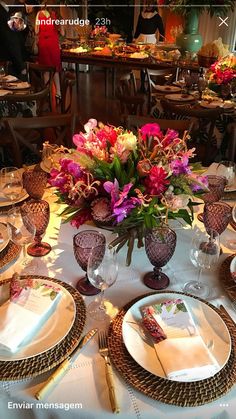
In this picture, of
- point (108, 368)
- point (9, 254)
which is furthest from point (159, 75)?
point (108, 368)

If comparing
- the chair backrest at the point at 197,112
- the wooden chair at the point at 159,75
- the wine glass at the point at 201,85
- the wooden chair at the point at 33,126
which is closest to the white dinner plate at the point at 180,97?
the wine glass at the point at 201,85

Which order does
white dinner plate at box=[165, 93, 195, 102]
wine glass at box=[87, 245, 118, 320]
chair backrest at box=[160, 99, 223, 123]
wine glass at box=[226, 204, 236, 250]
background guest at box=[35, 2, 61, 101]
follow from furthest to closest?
background guest at box=[35, 2, 61, 101] → white dinner plate at box=[165, 93, 195, 102] → chair backrest at box=[160, 99, 223, 123] → wine glass at box=[226, 204, 236, 250] → wine glass at box=[87, 245, 118, 320]

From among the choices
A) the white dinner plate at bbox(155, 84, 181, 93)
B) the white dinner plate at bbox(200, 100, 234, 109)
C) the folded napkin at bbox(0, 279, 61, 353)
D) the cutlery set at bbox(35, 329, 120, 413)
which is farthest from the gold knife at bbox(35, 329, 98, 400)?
the white dinner plate at bbox(155, 84, 181, 93)

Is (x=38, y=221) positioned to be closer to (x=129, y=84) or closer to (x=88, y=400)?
(x=88, y=400)

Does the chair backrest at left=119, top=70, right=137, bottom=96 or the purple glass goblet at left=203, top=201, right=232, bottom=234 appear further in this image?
the chair backrest at left=119, top=70, right=137, bottom=96

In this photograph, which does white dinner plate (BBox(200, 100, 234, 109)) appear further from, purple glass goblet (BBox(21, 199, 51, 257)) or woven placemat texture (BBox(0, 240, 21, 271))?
woven placemat texture (BBox(0, 240, 21, 271))

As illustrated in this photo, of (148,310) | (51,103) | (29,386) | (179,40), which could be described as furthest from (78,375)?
(179,40)

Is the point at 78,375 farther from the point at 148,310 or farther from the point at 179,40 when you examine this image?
the point at 179,40

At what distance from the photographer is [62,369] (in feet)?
2.58

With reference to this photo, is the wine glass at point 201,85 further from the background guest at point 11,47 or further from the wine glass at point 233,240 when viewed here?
the background guest at point 11,47

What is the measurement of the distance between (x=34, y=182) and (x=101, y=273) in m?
0.55

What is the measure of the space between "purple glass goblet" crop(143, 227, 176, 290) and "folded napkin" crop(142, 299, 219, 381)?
0.11 m

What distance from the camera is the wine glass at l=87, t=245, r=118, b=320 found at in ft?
3.13

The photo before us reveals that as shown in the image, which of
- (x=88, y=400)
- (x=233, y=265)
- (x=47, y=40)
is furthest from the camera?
(x=47, y=40)
